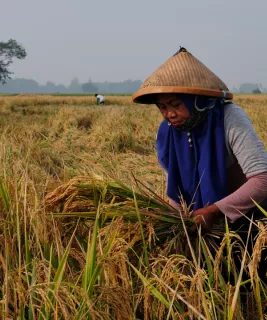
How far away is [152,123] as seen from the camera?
7.59 metres

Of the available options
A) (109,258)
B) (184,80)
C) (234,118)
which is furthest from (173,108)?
(109,258)

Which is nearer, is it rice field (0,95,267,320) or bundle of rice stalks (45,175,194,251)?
rice field (0,95,267,320)

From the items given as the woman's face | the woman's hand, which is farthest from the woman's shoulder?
the woman's hand

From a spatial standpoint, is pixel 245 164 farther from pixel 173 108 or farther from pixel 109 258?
pixel 109 258

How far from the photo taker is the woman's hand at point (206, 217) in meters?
1.51

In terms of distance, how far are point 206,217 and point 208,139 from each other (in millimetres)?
282

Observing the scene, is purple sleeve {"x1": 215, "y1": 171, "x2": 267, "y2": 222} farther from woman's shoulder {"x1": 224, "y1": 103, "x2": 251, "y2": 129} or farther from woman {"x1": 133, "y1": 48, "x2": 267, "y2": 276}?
woman's shoulder {"x1": 224, "y1": 103, "x2": 251, "y2": 129}

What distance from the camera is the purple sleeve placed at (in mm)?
1489

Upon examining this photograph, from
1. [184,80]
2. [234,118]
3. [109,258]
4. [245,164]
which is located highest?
[184,80]

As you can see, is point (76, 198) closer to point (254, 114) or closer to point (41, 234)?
point (41, 234)

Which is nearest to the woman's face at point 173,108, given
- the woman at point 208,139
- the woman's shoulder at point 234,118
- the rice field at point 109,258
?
the woman at point 208,139

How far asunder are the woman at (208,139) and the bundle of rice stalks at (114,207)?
0.31ft

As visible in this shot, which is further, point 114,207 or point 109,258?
point 114,207

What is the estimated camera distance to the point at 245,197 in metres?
1.52
